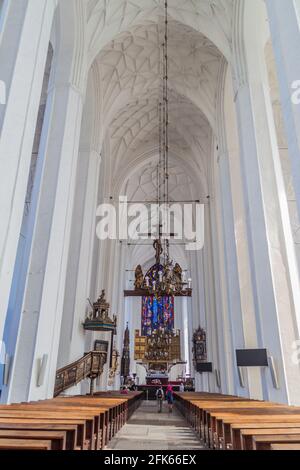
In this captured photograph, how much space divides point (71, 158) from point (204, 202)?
813 centimetres

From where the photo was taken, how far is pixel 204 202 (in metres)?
13.3

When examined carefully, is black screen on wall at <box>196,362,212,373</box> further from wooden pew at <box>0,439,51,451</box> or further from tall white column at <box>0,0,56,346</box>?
wooden pew at <box>0,439,51,451</box>

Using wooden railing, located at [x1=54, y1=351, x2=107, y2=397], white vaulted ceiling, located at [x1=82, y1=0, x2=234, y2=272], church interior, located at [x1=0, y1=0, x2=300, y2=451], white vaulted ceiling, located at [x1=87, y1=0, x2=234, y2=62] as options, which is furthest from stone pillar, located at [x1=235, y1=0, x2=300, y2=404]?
wooden railing, located at [x1=54, y1=351, x2=107, y2=397]

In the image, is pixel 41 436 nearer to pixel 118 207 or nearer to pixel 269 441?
pixel 269 441

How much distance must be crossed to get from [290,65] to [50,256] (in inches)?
172

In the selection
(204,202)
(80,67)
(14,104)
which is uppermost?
(204,202)

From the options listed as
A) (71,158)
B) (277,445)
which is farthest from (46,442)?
(71,158)

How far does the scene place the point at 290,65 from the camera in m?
3.98

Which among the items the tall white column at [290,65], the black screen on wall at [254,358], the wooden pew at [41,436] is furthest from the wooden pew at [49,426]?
the black screen on wall at [254,358]

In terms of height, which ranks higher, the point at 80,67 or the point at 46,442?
the point at 80,67

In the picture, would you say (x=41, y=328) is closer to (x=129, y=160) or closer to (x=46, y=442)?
Answer: (x=46, y=442)

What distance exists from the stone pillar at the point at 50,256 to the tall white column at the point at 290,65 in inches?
147

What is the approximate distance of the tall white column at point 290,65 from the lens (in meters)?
3.81

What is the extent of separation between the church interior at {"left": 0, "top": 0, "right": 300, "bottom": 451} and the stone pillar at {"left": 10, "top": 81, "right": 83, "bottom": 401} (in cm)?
3
